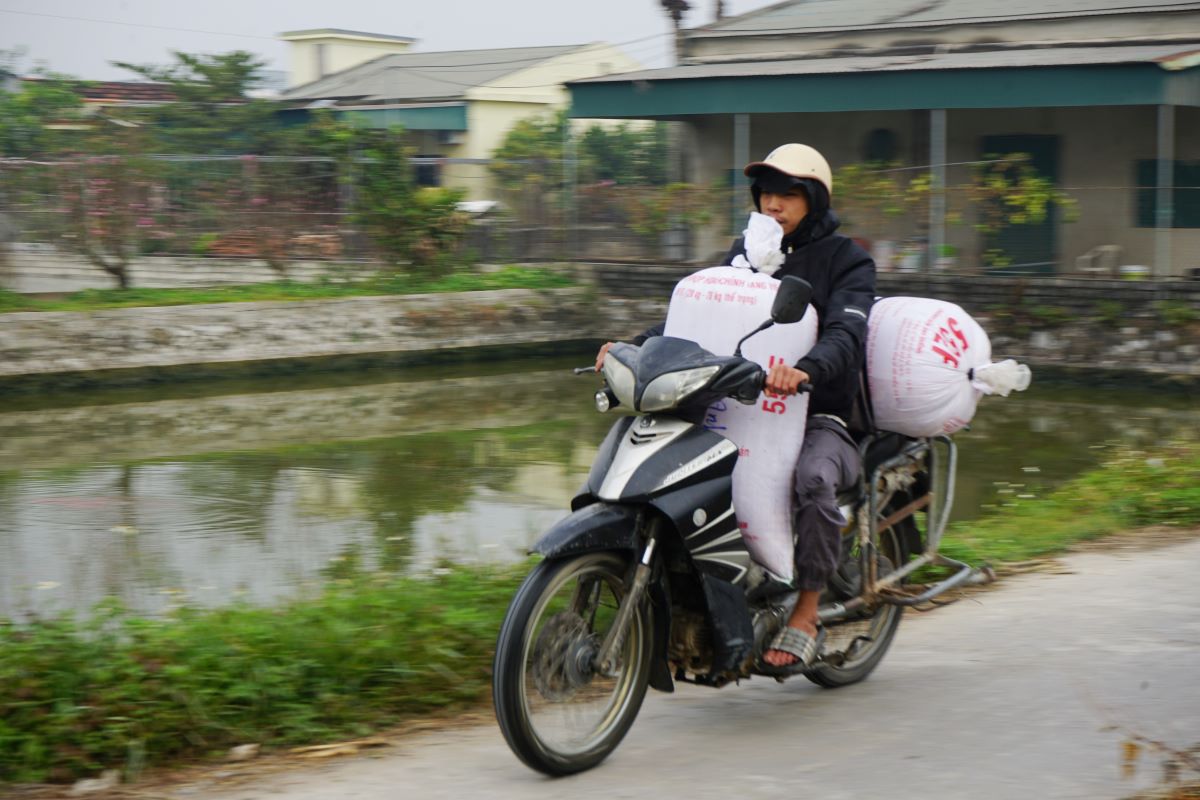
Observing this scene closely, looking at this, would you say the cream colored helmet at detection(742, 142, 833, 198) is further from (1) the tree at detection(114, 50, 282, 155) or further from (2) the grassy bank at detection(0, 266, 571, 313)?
(1) the tree at detection(114, 50, 282, 155)

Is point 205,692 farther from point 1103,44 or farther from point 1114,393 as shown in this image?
point 1103,44

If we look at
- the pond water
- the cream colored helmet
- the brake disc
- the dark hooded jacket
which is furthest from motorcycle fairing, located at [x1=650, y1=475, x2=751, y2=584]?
the pond water

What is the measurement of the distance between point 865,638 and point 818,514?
0.96m

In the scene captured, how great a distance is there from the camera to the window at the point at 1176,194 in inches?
709

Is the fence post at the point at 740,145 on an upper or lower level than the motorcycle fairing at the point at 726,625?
upper

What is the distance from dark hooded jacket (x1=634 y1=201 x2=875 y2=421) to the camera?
4355 mm

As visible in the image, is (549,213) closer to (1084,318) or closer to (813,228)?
(1084,318)

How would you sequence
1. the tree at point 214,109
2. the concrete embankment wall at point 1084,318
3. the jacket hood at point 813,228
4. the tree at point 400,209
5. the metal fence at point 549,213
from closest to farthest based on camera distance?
the jacket hood at point 813,228, the concrete embankment wall at point 1084,318, the metal fence at point 549,213, the tree at point 400,209, the tree at point 214,109

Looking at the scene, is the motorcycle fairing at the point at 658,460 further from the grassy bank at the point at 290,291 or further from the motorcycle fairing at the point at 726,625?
the grassy bank at the point at 290,291

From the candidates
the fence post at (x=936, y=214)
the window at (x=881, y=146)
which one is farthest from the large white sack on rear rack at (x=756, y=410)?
the window at (x=881, y=146)

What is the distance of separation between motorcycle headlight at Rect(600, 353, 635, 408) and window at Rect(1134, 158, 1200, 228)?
15.3 m

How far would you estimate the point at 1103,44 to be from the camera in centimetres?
2159

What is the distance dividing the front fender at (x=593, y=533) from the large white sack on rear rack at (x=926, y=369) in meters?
1.19

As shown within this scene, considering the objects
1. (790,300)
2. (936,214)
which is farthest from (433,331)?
(790,300)
